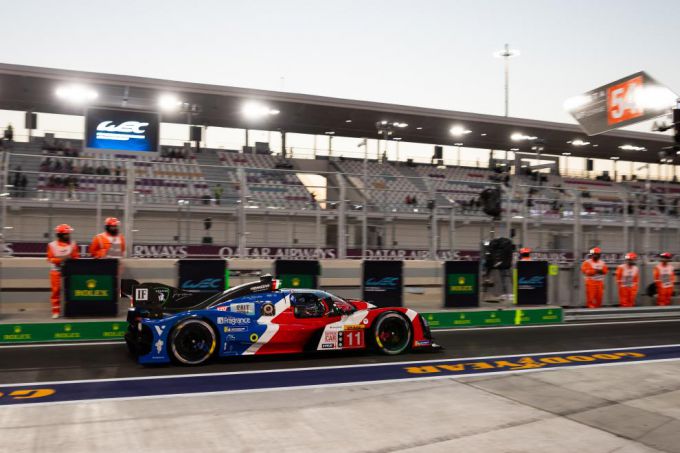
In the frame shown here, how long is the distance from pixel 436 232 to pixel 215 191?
5886mm

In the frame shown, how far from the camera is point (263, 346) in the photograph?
30.6 feet

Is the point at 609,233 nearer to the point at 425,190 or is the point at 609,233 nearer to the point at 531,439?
the point at 425,190

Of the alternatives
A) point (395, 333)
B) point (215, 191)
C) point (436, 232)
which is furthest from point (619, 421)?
point (215, 191)

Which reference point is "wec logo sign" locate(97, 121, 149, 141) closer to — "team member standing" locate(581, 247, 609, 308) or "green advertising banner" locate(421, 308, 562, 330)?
"green advertising banner" locate(421, 308, 562, 330)

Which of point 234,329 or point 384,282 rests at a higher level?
point 384,282

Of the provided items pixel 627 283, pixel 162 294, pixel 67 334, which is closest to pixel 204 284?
pixel 67 334

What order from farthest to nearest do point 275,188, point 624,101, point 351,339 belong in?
1. point 624,101
2. point 275,188
3. point 351,339

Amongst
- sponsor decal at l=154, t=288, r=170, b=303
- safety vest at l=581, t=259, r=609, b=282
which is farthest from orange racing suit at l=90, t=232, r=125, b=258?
safety vest at l=581, t=259, r=609, b=282

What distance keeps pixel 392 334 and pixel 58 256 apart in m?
6.96

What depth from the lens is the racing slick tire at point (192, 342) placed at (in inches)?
346

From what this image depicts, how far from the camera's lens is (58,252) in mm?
12430

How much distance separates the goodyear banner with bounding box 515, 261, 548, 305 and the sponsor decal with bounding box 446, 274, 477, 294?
49.8 inches

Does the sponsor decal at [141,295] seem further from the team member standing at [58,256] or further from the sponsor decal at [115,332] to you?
the team member standing at [58,256]

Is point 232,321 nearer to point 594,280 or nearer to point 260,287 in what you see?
point 260,287
